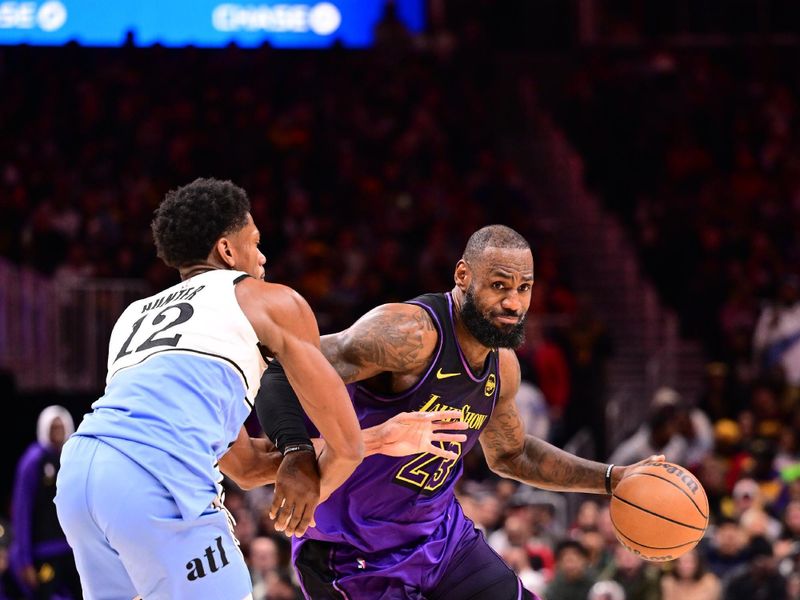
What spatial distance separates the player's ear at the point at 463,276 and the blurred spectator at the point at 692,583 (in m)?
5.27

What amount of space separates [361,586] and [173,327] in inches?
64.6

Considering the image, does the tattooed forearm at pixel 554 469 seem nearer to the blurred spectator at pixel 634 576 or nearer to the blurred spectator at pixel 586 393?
the blurred spectator at pixel 634 576

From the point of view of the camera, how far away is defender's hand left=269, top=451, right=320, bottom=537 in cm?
447

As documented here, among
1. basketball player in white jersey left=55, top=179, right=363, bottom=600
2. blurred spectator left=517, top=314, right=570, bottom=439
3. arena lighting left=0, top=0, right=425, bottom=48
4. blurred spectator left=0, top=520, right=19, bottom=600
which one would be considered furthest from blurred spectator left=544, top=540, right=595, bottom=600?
arena lighting left=0, top=0, right=425, bottom=48

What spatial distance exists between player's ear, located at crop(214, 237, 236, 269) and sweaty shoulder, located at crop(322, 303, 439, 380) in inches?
29.9

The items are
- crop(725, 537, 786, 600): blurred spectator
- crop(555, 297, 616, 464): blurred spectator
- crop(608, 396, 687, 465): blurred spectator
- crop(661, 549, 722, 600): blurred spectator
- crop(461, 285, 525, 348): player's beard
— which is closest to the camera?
crop(461, 285, 525, 348): player's beard

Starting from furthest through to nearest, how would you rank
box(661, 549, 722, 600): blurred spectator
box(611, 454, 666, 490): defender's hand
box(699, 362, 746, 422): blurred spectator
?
box(699, 362, 746, 422): blurred spectator, box(661, 549, 722, 600): blurred spectator, box(611, 454, 666, 490): defender's hand

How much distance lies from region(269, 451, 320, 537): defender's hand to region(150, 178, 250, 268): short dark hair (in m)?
0.84

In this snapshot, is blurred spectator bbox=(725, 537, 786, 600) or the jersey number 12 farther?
blurred spectator bbox=(725, 537, 786, 600)

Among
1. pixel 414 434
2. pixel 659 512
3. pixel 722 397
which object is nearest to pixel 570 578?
pixel 722 397

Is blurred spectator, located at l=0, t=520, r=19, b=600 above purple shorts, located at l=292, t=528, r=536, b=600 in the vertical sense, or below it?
below

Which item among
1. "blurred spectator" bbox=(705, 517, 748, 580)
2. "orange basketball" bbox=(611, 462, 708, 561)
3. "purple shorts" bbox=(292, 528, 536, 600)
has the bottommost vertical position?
"blurred spectator" bbox=(705, 517, 748, 580)

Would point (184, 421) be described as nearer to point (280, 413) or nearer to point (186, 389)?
point (186, 389)

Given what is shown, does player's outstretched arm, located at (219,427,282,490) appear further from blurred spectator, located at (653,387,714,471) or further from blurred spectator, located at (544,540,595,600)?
blurred spectator, located at (653,387,714,471)
